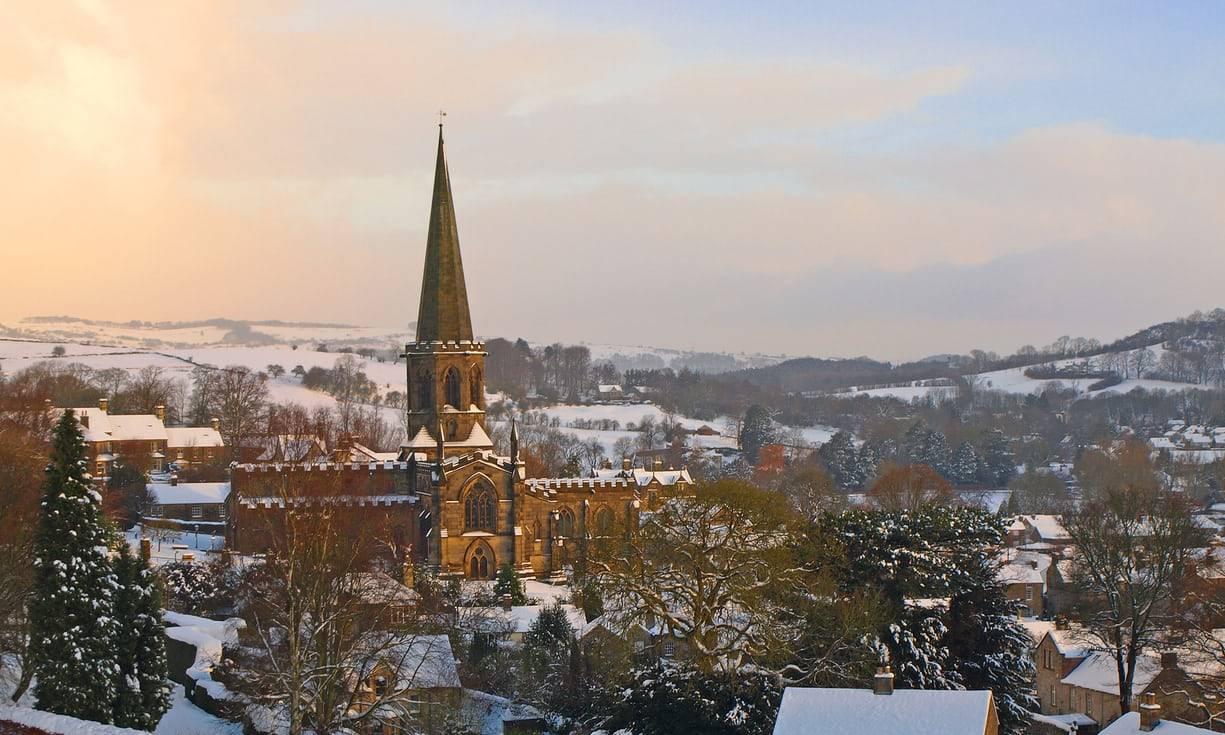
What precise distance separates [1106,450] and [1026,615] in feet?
332

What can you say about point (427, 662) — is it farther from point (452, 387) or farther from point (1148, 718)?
point (452, 387)

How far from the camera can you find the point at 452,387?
69.1m

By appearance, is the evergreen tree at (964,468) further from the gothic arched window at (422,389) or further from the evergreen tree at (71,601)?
the evergreen tree at (71,601)

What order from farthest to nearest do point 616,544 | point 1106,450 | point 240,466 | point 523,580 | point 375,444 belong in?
1. point 1106,450
2. point 375,444
3. point 240,466
4. point 523,580
5. point 616,544

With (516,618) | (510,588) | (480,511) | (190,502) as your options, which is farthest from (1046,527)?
(516,618)

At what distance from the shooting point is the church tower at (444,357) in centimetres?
6856

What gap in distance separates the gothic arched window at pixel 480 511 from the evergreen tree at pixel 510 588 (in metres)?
8.20

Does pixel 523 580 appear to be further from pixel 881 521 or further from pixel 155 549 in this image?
pixel 881 521

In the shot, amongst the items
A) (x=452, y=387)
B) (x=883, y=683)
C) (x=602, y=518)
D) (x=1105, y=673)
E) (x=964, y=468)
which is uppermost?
(x=452, y=387)

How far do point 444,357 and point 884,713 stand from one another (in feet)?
139

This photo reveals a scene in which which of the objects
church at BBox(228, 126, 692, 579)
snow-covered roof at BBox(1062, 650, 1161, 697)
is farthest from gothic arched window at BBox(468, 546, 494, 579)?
snow-covered roof at BBox(1062, 650, 1161, 697)

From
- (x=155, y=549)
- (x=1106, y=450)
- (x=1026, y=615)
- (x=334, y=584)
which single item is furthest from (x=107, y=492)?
(x=1106, y=450)

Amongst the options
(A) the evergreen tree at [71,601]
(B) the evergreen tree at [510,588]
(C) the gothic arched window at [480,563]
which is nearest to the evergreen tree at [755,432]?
(C) the gothic arched window at [480,563]

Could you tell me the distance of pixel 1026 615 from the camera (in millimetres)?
69500
